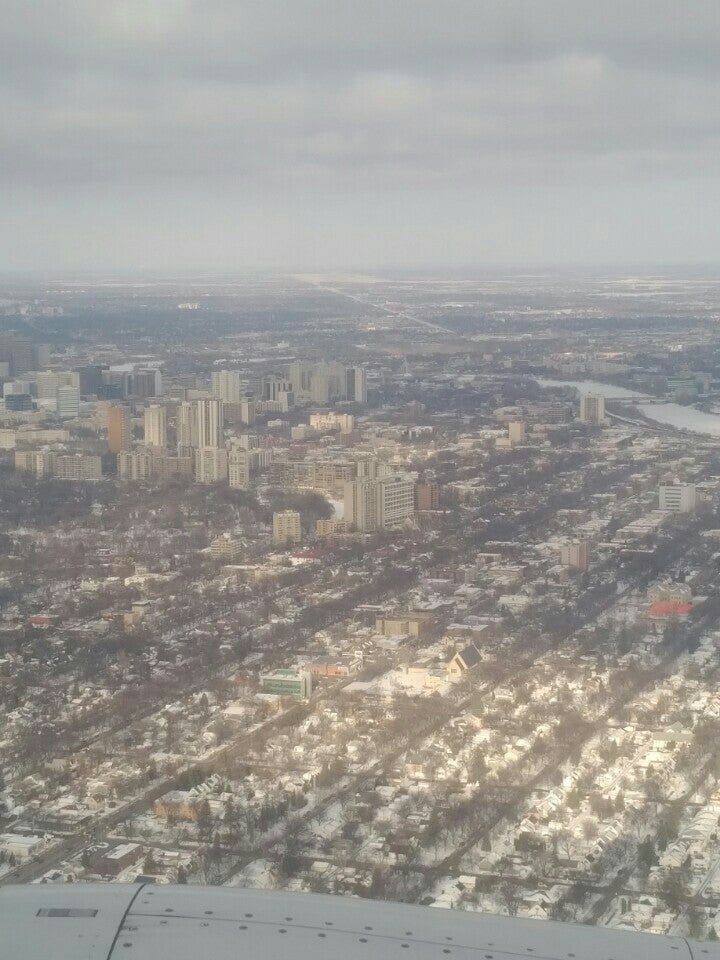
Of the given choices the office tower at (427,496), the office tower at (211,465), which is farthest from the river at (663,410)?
the office tower at (211,465)

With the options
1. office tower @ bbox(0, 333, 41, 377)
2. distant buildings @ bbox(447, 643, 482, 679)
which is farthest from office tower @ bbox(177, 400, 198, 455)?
distant buildings @ bbox(447, 643, 482, 679)

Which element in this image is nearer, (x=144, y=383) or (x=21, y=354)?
(x=144, y=383)

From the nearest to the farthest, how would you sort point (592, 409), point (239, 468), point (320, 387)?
point (239, 468)
point (592, 409)
point (320, 387)

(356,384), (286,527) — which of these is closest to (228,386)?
(356,384)

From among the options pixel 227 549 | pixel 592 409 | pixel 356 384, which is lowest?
pixel 227 549

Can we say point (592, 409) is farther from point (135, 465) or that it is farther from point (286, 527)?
point (286, 527)

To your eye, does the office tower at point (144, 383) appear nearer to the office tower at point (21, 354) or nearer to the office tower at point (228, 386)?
the office tower at point (228, 386)

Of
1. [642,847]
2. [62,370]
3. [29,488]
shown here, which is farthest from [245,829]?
[62,370]
